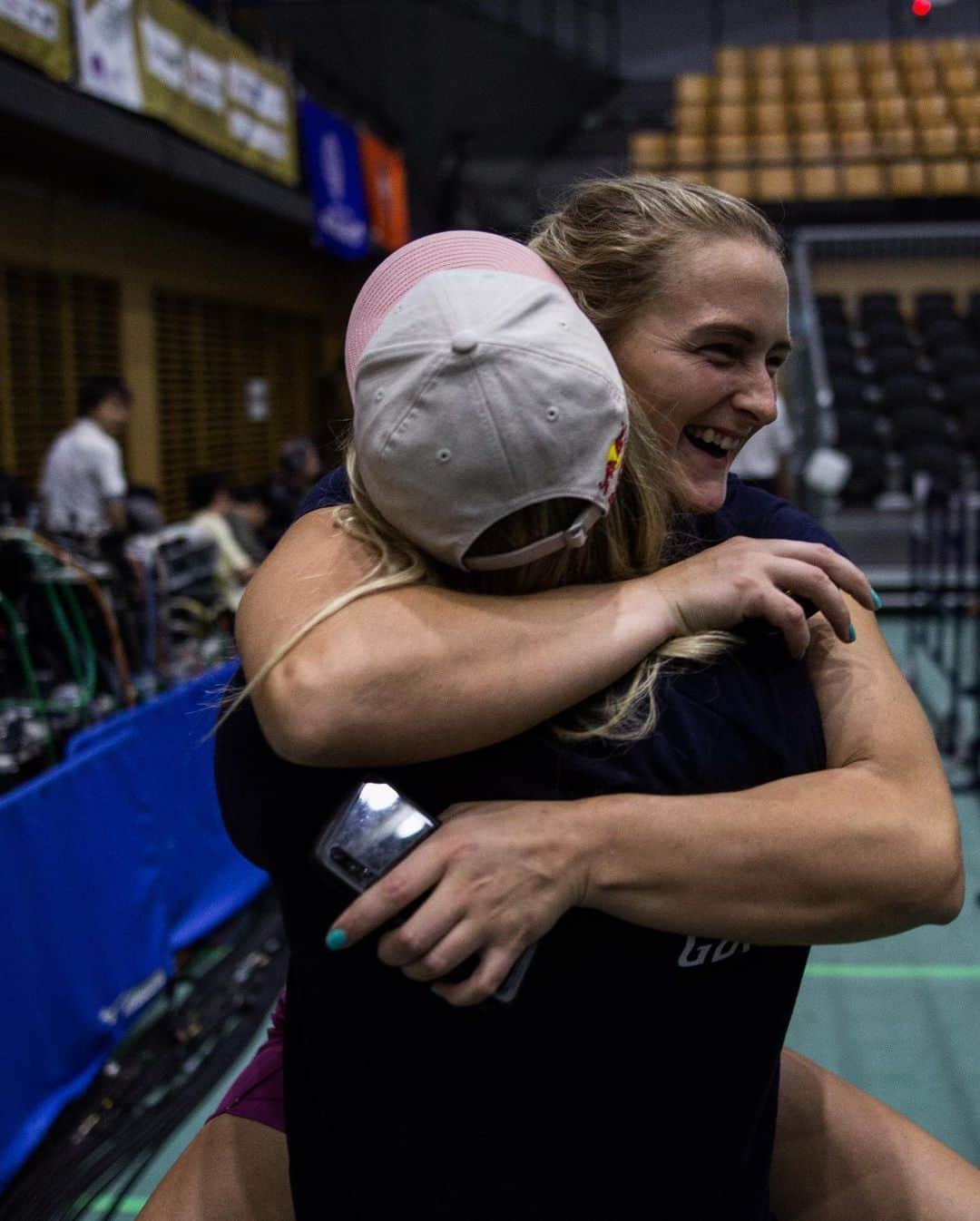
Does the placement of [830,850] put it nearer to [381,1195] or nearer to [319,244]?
[381,1195]

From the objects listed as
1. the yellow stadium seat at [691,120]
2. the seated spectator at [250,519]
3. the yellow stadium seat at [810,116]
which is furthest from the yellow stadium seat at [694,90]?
the seated spectator at [250,519]

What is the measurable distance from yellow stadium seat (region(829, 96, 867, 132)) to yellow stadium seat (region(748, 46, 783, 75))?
159 centimetres

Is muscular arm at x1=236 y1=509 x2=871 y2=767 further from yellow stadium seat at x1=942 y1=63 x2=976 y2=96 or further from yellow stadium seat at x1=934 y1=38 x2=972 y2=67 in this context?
yellow stadium seat at x1=934 y1=38 x2=972 y2=67

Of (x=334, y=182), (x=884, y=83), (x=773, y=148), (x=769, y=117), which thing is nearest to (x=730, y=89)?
(x=769, y=117)

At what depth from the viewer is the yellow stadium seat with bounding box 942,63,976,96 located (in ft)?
53.4

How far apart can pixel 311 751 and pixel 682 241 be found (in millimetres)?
655

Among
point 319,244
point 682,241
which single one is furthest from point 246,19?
point 682,241

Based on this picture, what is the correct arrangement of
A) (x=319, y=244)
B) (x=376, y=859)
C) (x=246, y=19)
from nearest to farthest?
(x=376, y=859) → (x=319, y=244) → (x=246, y=19)

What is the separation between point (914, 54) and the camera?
55.7ft

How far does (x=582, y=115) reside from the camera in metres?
18.1

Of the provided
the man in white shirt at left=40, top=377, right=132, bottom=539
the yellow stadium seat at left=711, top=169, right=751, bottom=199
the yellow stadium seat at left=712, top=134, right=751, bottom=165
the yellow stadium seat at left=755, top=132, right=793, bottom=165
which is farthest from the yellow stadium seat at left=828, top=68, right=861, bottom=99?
the man in white shirt at left=40, top=377, right=132, bottom=539

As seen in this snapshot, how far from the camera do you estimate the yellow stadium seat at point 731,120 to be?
1573 centimetres

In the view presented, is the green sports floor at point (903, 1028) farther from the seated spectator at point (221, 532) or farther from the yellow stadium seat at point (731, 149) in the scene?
the yellow stadium seat at point (731, 149)

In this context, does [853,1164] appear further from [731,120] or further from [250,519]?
[731,120]
